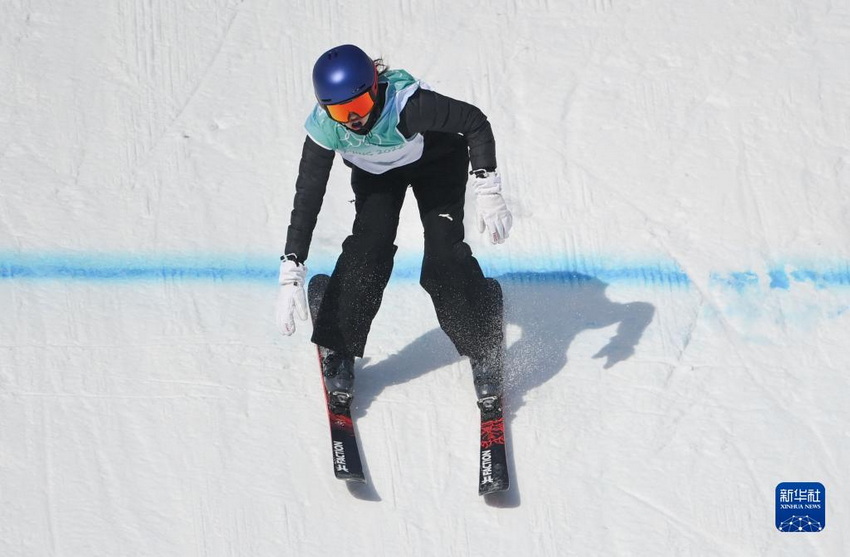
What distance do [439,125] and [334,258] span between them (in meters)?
1.23

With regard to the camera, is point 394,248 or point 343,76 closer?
point 343,76

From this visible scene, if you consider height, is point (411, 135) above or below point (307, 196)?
above

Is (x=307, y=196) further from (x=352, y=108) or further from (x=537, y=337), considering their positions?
(x=537, y=337)

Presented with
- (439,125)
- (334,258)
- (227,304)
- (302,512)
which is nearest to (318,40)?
(334,258)

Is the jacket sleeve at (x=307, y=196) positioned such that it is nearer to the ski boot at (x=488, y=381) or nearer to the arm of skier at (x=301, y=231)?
the arm of skier at (x=301, y=231)

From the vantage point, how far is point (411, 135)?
3.87 meters

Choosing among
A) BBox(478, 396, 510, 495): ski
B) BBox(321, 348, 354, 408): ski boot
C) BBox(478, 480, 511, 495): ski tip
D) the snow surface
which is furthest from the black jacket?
BBox(478, 480, 511, 495): ski tip

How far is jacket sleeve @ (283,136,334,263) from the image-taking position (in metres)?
3.88

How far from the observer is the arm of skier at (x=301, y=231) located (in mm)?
3879

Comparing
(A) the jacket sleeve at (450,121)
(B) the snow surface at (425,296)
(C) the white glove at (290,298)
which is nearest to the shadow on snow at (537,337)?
(B) the snow surface at (425,296)

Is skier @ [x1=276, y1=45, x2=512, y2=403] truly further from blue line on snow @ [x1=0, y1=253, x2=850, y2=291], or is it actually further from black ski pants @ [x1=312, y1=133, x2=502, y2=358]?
blue line on snow @ [x1=0, y1=253, x2=850, y2=291]

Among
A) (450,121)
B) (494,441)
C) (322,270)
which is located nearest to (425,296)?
(322,270)

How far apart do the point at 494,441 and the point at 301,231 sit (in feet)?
3.26

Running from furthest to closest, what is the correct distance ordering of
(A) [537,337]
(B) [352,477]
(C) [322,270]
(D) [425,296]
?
1. (C) [322,270]
2. (D) [425,296]
3. (A) [537,337]
4. (B) [352,477]
